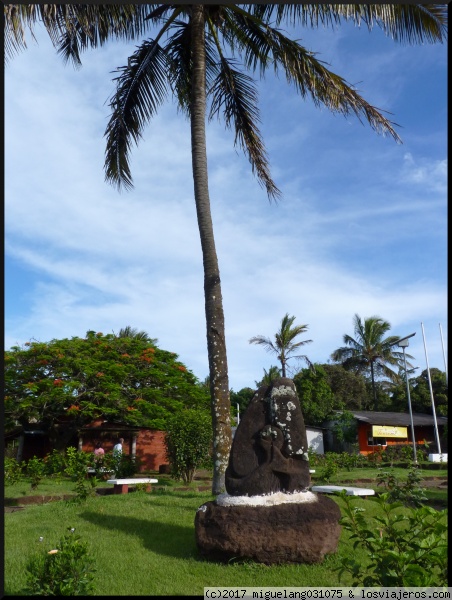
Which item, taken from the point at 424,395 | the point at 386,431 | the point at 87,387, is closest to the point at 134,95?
the point at 87,387

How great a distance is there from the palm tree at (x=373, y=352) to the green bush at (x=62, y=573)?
34018 millimetres

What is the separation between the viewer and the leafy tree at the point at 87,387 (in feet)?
60.3

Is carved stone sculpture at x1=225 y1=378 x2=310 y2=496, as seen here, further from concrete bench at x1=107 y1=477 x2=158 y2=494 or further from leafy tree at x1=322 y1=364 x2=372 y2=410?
leafy tree at x1=322 y1=364 x2=372 y2=410

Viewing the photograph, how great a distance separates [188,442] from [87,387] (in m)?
7.39

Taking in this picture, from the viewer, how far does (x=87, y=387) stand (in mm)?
19250

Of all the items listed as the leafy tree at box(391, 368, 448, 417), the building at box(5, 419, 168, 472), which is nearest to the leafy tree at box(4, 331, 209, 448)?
the building at box(5, 419, 168, 472)

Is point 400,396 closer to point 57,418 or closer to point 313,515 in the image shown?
point 57,418

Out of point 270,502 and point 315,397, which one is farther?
point 315,397

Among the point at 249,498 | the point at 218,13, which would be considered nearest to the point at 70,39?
the point at 218,13

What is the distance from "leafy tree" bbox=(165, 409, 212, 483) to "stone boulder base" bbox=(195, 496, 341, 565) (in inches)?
275

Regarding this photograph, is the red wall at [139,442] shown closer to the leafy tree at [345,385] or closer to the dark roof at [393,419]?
the dark roof at [393,419]

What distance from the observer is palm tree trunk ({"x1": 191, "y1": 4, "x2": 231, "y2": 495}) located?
898 cm

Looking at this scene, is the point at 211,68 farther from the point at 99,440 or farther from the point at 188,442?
the point at 99,440

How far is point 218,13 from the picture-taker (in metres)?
10.5
